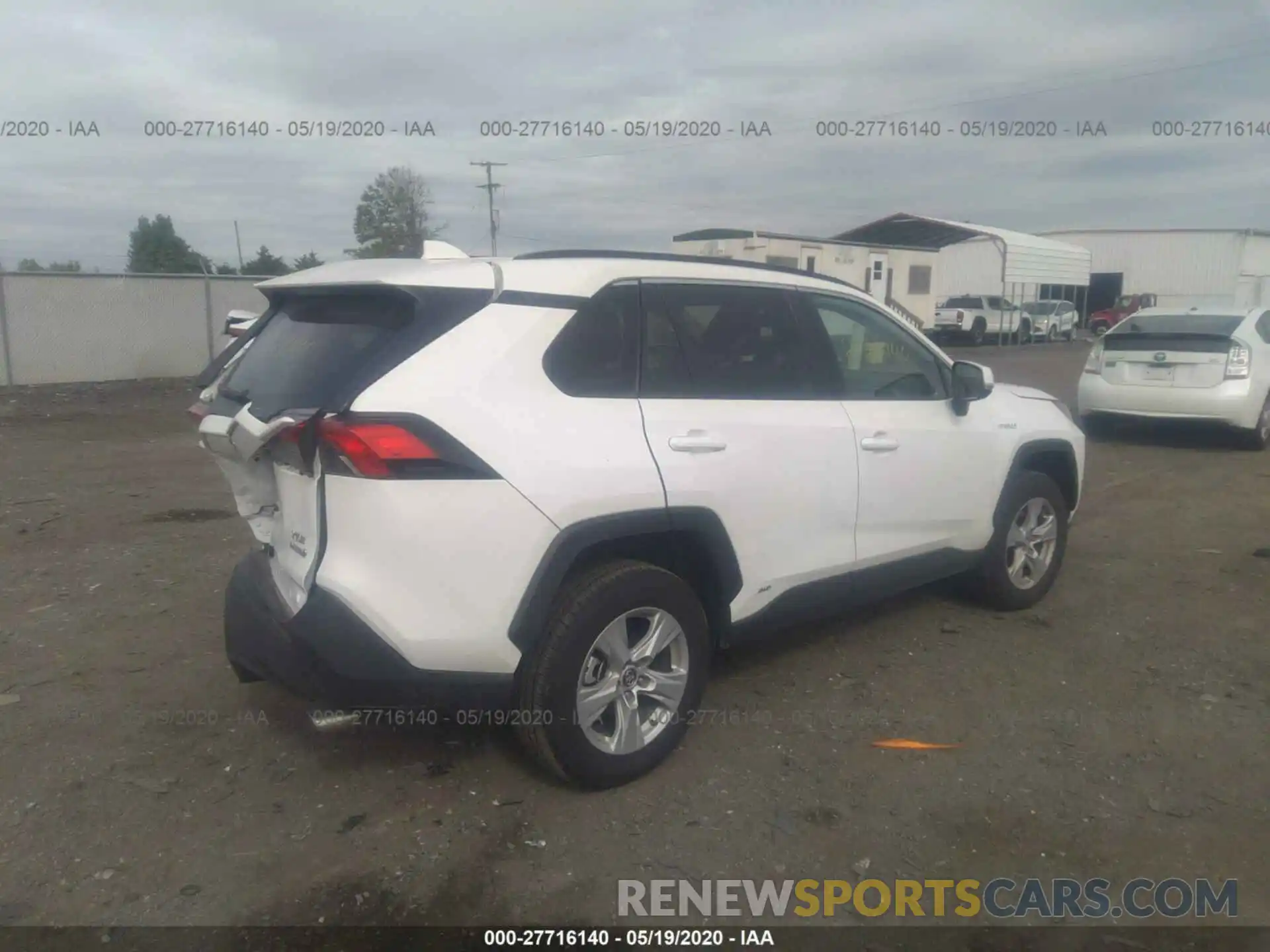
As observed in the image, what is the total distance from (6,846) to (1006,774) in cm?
337

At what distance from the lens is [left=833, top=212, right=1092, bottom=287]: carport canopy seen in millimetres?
31688

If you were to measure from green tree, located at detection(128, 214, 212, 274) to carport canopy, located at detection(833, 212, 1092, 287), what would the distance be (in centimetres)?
2015

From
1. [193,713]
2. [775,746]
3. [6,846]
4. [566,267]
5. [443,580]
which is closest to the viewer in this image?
[443,580]

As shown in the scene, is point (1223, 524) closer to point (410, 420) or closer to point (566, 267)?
point (566, 267)

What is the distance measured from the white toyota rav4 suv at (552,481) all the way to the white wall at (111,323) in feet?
46.2

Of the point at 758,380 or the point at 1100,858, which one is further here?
the point at 758,380

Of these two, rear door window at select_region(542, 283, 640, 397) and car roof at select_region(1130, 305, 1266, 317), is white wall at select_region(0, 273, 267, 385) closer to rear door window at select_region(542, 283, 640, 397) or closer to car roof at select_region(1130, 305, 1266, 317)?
car roof at select_region(1130, 305, 1266, 317)

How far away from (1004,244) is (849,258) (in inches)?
259

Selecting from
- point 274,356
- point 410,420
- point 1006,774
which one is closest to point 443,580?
point 410,420

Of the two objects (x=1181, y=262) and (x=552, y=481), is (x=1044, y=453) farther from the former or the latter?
(x=1181, y=262)

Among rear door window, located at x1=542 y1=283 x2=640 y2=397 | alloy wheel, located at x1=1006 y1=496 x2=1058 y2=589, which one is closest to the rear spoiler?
rear door window, located at x1=542 y1=283 x2=640 y2=397

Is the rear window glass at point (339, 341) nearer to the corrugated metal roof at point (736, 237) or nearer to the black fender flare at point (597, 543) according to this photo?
the black fender flare at point (597, 543)

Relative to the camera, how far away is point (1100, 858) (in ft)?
10.2

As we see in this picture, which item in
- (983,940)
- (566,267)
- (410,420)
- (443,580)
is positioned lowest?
(983,940)
